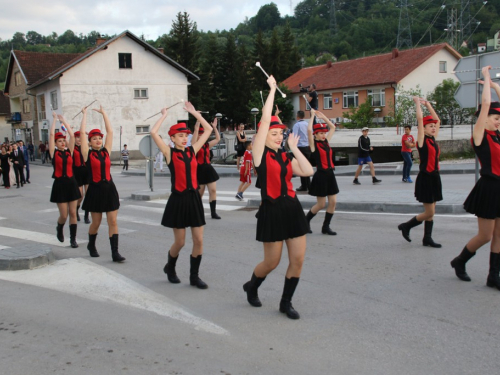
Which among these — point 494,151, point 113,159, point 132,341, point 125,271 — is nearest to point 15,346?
point 132,341

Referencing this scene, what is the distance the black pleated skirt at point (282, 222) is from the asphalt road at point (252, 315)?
0.86 metres

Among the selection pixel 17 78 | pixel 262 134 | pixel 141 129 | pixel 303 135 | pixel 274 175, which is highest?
pixel 17 78

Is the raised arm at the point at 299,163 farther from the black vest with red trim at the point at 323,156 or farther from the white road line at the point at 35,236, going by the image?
the white road line at the point at 35,236

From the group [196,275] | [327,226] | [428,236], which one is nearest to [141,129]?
[327,226]

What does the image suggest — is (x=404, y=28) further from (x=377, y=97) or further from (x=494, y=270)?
(x=494, y=270)

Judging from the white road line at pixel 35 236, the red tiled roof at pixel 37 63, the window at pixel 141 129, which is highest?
the red tiled roof at pixel 37 63

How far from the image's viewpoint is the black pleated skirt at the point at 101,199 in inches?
299

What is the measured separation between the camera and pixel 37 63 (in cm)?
5156

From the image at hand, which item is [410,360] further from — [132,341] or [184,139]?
[184,139]

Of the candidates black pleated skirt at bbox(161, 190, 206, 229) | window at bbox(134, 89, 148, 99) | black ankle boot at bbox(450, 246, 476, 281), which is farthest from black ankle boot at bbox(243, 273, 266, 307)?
window at bbox(134, 89, 148, 99)

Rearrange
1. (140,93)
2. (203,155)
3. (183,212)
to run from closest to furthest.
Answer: (183,212) < (203,155) < (140,93)

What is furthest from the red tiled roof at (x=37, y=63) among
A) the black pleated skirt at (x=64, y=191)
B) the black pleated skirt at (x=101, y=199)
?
the black pleated skirt at (x=101, y=199)

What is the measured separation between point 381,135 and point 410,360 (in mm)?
28793

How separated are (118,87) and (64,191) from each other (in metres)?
36.2
